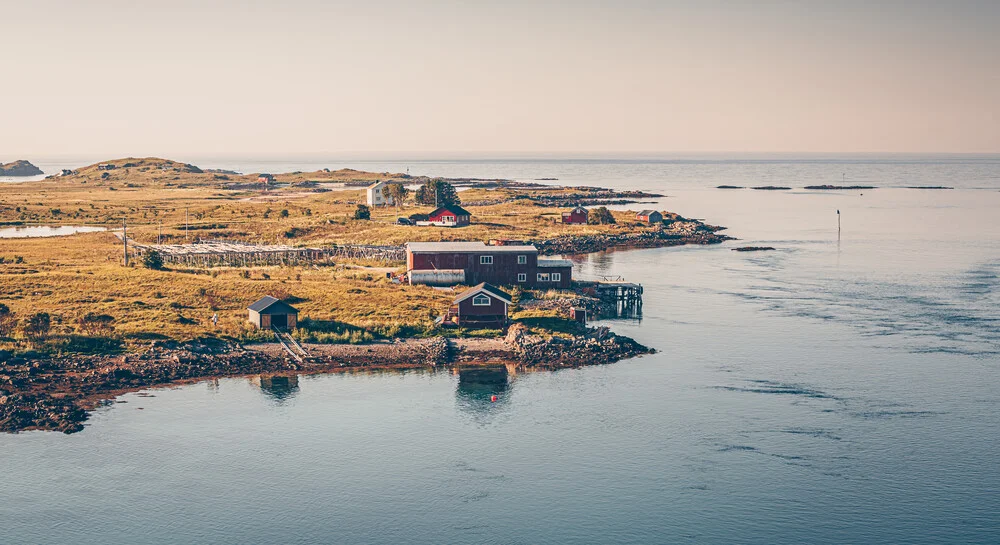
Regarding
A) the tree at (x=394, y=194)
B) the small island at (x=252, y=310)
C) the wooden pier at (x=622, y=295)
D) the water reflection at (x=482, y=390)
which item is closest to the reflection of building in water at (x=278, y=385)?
the small island at (x=252, y=310)

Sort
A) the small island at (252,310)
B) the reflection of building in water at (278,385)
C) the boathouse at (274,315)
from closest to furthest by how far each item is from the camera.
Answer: the reflection of building in water at (278,385), the small island at (252,310), the boathouse at (274,315)

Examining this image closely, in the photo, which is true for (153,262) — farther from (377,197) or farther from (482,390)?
(377,197)

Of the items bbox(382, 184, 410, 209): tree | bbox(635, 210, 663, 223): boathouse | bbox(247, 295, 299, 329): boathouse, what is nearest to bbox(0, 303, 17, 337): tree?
bbox(247, 295, 299, 329): boathouse

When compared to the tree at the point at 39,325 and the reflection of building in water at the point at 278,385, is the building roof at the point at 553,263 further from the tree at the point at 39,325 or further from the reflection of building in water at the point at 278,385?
the tree at the point at 39,325

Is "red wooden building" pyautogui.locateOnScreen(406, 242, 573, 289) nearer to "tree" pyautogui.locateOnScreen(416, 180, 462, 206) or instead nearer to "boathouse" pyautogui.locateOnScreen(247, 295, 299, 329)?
"boathouse" pyautogui.locateOnScreen(247, 295, 299, 329)

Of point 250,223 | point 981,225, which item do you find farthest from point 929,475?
point 981,225

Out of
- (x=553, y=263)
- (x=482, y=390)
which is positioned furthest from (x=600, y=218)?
(x=482, y=390)
